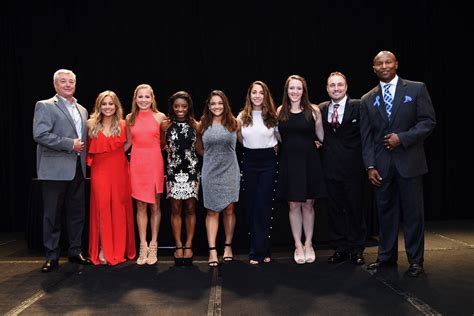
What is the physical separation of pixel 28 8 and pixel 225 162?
395cm

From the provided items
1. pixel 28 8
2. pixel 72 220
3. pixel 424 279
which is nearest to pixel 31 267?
pixel 72 220

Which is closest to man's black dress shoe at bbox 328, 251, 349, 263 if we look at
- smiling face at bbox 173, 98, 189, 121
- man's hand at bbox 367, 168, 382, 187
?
man's hand at bbox 367, 168, 382, 187

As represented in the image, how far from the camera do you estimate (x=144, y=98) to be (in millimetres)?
3900

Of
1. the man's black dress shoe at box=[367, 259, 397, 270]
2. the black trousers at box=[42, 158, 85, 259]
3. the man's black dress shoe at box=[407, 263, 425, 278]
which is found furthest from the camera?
the black trousers at box=[42, 158, 85, 259]

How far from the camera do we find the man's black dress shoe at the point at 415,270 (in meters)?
3.39

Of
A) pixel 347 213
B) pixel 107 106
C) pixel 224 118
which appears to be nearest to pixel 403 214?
pixel 347 213

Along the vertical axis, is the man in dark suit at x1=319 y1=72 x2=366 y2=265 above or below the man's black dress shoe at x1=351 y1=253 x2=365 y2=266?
above

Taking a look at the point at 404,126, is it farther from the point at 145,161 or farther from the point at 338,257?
the point at 145,161

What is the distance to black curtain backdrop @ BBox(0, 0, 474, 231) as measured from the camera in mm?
6113

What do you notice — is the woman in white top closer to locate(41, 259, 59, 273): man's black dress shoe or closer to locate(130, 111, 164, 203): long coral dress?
locate(130, 111, 164, 203): long coral dress

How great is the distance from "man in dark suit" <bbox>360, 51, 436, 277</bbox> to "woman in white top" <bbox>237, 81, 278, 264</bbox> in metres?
0.75

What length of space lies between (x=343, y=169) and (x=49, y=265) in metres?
2.50

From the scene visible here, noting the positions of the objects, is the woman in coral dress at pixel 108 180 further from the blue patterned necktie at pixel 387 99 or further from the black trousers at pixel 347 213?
the blue patterned necktie at pixel 387 99

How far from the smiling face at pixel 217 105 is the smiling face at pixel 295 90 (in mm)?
560
